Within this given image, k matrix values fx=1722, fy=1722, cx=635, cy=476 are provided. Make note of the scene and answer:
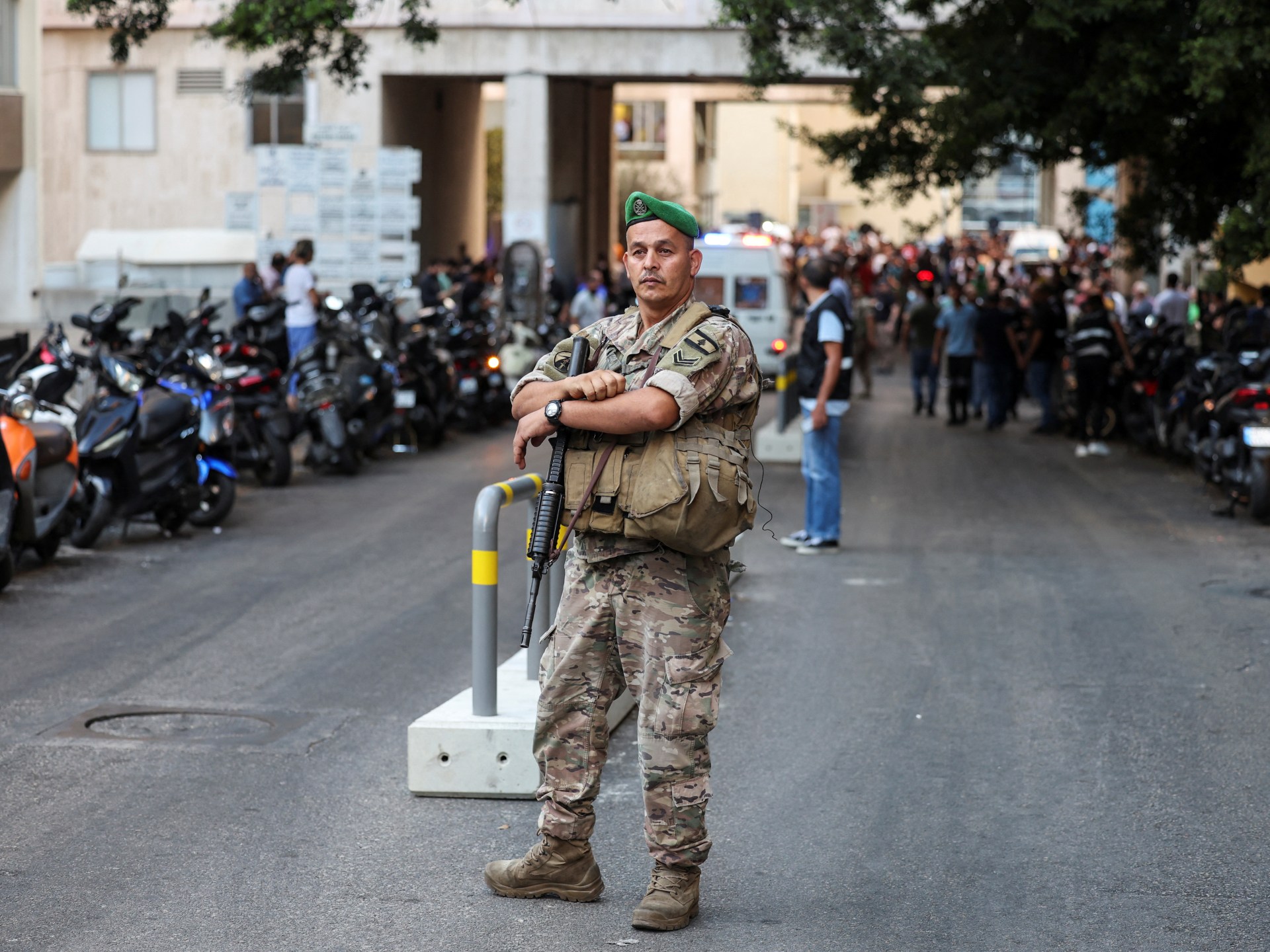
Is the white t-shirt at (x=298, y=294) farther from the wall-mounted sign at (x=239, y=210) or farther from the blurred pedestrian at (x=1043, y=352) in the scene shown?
the blurred pedestrian at (x=1043, y=352)

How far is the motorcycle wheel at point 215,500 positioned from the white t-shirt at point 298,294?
6.47m

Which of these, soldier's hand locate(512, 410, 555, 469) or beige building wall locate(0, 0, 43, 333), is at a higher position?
beige building wall locate(0, 0, 43, 333)

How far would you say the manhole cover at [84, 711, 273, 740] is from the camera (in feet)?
21.6

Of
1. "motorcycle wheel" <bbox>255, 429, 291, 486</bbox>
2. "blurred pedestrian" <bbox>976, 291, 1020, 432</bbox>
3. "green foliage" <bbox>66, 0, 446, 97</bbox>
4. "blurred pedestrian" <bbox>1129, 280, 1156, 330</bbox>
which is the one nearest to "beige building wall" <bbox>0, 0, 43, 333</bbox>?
"green foliage" <bbox>66, 0, 446, 97</bbox>

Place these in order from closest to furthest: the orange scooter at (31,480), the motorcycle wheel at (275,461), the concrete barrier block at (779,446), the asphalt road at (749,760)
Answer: the asphalt road at (749,760) → the orange scooter at (31,480) → the motorcycle wheel at (275,461) → the concrete barrier block at (779,446)

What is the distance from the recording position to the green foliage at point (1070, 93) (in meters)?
14.8

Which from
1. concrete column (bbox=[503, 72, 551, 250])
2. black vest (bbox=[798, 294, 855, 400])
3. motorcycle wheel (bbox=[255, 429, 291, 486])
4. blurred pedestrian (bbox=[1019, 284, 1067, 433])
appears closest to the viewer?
black vest (bbox=[798, 294, 855, 400])

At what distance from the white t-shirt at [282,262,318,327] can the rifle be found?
14477mm

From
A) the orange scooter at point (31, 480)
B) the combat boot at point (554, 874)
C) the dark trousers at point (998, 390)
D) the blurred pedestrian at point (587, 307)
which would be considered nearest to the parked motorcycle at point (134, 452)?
the orange scooter at point (31, 480)

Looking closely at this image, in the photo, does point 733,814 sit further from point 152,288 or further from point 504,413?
point 152,288

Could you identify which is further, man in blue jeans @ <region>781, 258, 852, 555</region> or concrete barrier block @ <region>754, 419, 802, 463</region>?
concrete barrier block @ <region>754, 419, 802, 463</region>

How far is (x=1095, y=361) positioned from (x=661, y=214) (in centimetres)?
1563

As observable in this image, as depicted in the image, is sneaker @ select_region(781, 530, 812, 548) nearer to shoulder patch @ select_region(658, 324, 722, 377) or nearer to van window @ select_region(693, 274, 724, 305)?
shoulder patch @ select_region(658, 324, 722, 377)

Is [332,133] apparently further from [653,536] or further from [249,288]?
[653,536]
